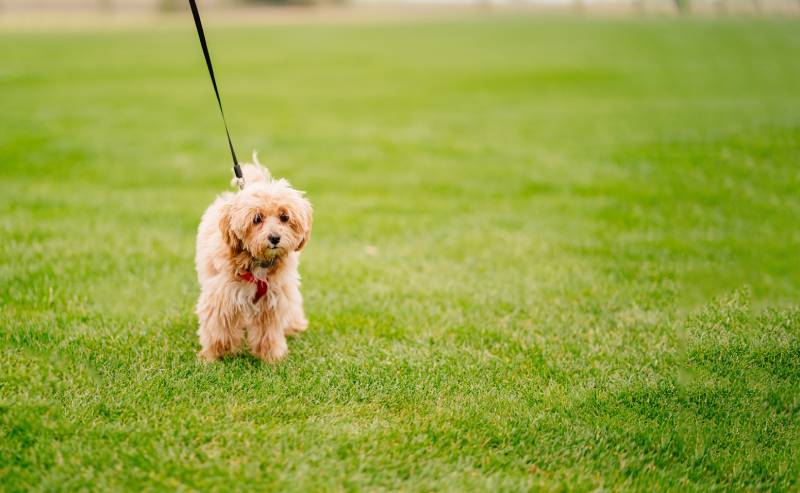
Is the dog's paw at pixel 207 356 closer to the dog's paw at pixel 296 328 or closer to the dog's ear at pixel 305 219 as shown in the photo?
the dog's paw at pixel 296 328

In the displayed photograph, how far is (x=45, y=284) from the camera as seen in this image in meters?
5.91

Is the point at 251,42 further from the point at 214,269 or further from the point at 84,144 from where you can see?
the point at 214,269

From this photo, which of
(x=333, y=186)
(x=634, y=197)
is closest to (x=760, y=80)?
(x=634, y=197)

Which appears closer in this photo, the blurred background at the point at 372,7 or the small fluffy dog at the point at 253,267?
the small fluffy dog at the point at 253,267

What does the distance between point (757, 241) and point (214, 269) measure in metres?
6.25

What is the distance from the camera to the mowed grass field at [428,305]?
12.6 ft

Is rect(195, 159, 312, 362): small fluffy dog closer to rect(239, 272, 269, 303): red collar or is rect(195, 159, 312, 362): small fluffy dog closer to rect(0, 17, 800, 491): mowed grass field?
rect(239, 272, 269, 303): red collar

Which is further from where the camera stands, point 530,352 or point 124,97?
point 124,97

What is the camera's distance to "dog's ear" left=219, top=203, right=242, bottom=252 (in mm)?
4477

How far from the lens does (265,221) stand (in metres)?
4.44

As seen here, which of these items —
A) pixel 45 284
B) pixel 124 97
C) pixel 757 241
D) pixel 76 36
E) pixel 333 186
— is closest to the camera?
pixel 45 284

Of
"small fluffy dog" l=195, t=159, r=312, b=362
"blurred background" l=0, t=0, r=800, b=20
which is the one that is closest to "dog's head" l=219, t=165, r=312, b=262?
"small fluffy dog" l=195, t=159, r=312, b=362

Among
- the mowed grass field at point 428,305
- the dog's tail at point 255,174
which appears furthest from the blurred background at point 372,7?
the dog's tail at point 255,174

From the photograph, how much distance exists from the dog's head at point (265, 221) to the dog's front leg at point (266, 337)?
0.47 metres
